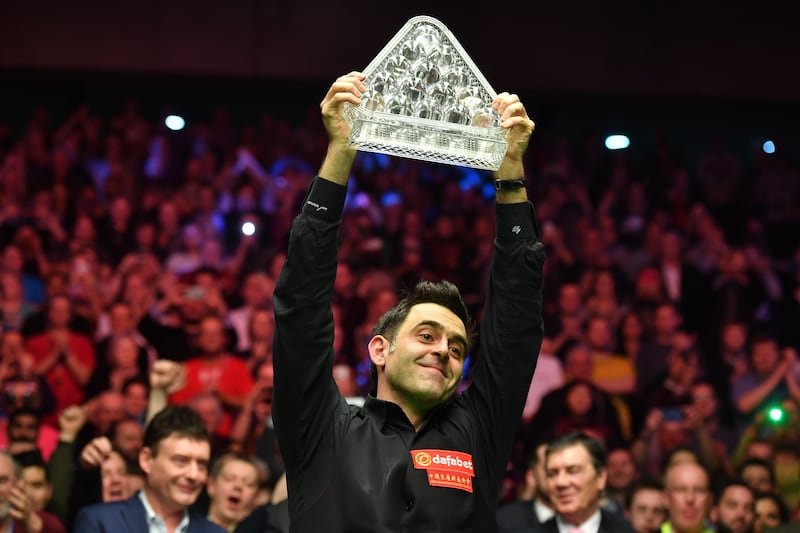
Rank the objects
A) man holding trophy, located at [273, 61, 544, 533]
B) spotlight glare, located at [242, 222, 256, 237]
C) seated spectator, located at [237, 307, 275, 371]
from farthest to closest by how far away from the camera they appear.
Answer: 1. spotlight glare, located at [242, 222, 256, 237]
2. seated spectator, located at [237, 307, 275, 371]
3. man holding trophy, located at [273, 61, 544, 533]

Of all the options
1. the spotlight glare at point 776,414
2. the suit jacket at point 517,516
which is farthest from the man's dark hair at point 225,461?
the spotlight glare at point 776,414

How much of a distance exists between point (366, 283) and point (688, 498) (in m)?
2.55

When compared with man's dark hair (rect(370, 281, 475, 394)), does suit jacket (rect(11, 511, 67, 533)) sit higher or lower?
lower

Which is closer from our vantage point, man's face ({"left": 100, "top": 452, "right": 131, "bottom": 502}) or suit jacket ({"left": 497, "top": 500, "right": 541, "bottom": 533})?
man's face ({"left": 100, "top": 452, "right": 131, "bottom": 502})

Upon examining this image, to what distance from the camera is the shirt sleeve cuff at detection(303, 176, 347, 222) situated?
2273 millimetres

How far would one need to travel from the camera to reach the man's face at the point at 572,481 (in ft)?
12.4

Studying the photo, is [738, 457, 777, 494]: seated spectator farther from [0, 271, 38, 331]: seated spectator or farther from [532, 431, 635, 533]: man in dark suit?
[0, 271, 38, 331]: seated spectator

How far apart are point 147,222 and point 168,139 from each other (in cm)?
117

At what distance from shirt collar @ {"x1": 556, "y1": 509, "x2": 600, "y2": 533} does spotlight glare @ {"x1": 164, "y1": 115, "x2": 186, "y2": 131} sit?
17.4 feet

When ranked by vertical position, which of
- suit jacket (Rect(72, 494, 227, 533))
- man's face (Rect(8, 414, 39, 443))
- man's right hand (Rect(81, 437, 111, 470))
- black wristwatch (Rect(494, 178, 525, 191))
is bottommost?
suit jacket (Rect(72, 494, 227, 533))

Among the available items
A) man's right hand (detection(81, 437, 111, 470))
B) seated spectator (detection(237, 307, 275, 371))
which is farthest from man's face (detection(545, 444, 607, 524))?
seated spectator (detection(237, 307, 275, 371))

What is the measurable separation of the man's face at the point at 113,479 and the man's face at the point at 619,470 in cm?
205

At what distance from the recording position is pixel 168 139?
784 cm

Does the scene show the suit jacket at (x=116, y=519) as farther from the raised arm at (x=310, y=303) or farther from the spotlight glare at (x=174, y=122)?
the spotlight glare at (x=174, y=122)
